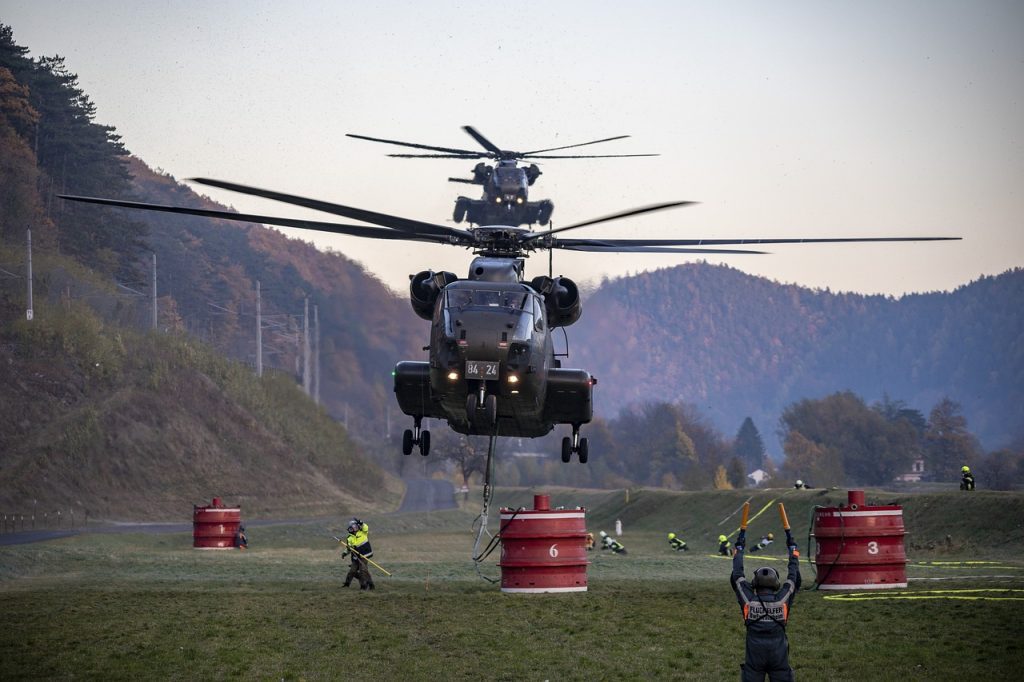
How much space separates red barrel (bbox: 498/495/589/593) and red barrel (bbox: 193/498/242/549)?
23.5m

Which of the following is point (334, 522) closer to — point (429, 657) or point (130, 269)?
point (130, 269)

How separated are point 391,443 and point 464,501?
29.3ft

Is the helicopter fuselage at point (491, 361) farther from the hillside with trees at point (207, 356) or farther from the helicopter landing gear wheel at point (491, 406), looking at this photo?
the hillside with trees at point (207, 356)

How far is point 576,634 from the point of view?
23828 millimetres

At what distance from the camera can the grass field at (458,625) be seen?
2069 centimetres

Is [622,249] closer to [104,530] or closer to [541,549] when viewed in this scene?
[541,549]

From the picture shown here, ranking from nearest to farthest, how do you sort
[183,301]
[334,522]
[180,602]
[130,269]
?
[180,602], [334,522], [130,269], [183,301]

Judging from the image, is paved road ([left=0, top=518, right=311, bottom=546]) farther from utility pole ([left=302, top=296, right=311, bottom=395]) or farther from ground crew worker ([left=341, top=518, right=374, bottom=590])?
ground crew worker ([left=341, top=518, right=374, bottom=590])

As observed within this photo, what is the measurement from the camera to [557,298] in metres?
28.5

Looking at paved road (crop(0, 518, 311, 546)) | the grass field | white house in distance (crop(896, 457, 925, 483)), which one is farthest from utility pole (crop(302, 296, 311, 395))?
white house in distance (crop(896, 457, 925, 483))

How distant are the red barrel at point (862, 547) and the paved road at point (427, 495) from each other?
65.0m

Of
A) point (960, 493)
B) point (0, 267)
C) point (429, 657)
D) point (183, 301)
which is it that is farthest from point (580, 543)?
point (183, 301)

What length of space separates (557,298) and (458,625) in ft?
25.5

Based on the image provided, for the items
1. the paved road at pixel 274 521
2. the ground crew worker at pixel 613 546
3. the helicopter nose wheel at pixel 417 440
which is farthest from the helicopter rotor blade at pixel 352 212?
the paved road at pixel 274 521
